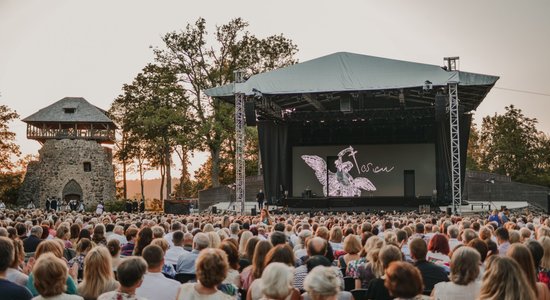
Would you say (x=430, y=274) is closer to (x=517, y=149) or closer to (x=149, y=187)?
(x=517, y=149)

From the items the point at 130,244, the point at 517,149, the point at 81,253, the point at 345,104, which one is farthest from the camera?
the point at 517,149

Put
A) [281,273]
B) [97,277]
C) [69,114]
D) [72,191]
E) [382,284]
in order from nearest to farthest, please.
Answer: [281,273] → [97,277] → [382,284] → [72,191] → [69,114]

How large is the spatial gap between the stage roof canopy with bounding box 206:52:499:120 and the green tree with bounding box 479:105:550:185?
28.8 meters

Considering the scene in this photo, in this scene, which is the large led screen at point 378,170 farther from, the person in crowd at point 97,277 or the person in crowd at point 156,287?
the person in crowd at point 97,277

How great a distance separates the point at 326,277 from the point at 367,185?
24927 mm

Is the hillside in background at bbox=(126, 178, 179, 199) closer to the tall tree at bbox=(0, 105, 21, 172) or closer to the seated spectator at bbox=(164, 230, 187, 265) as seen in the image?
the tall tree at bbox=(0, 105, 21, 172)

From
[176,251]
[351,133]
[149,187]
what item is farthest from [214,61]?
[149,187]

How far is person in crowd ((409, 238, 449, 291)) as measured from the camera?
5270 millimetres

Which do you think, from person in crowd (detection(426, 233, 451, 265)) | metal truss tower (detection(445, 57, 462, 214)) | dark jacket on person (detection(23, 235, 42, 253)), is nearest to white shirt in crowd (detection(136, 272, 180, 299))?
person in crowd (detection(426, 233, 451, 265))

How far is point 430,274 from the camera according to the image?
5.29 meters

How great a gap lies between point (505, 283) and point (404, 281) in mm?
580

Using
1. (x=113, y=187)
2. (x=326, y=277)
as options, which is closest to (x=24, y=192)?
(x=113, y=187)

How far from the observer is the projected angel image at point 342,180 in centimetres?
2805

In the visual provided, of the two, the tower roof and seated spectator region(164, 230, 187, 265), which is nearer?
seated spectator region(164, 230, 187, 265)
